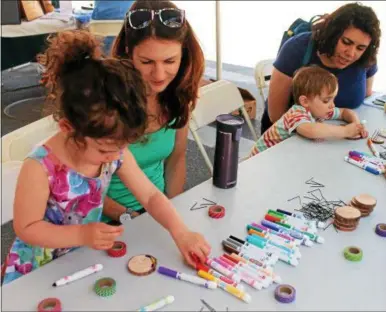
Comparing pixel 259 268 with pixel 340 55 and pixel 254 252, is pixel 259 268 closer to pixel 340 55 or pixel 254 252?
pixel 254 252

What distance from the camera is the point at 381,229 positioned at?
1.16 meters

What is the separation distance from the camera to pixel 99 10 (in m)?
3.48

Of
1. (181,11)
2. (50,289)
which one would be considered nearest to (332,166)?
(181,11)

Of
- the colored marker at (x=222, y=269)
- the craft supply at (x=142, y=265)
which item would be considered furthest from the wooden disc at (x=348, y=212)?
the craft supply at (x=142, y=265)

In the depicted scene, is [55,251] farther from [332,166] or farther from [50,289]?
[332,166]

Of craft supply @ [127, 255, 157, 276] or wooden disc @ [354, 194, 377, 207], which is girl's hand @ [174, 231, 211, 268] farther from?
wooden disc @ [354, 194, 377, 207]

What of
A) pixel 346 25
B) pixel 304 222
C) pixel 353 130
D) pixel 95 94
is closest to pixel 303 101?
pixel 353 130

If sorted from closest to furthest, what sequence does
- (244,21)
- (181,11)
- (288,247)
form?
(288,247) → (181,11) → (244,21)

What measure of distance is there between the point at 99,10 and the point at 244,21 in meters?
2.82

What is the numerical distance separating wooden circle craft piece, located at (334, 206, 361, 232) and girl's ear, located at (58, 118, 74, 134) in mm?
659

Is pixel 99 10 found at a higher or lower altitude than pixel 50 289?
lower

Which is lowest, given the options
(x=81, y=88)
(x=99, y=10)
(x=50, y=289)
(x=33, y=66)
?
(x=33, y=66)

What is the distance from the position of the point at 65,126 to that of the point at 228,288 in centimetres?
46

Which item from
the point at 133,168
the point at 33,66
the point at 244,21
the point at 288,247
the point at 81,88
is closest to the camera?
the point at 81,88
